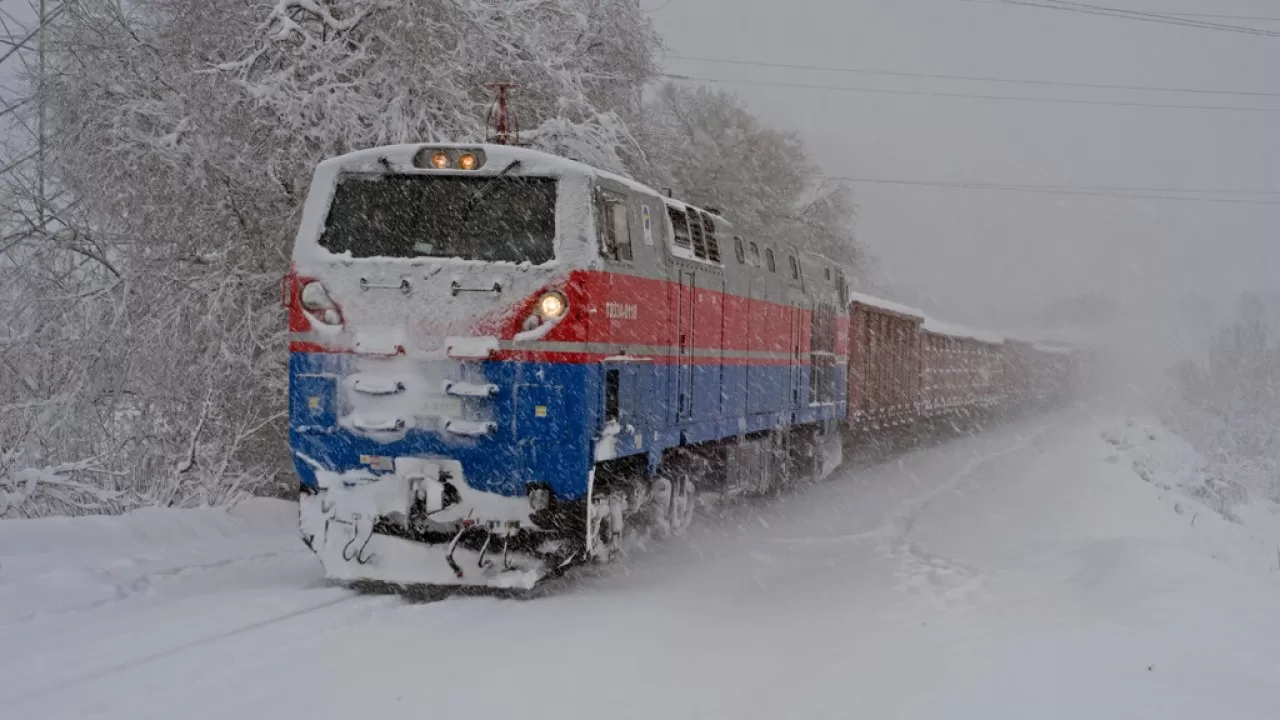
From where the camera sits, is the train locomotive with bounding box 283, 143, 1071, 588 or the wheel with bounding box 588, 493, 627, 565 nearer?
the train locomotive with bounding box 283, 143, 1071, 588

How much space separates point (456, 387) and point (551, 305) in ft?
2.62

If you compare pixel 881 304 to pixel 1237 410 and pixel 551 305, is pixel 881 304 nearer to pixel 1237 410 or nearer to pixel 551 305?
pixel 551 305

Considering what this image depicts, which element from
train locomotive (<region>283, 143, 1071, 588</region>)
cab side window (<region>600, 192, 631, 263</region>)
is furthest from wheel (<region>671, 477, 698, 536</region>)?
cab side window (<region>600, 192, 631, 263</region>)

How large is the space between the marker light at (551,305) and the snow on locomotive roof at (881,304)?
1140 cm

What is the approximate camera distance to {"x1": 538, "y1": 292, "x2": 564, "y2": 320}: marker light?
287 inches

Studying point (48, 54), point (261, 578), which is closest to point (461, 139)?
point (48, 54)

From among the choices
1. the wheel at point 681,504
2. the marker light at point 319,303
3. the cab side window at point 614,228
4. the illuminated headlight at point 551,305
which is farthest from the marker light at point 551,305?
the wheel at point 681,504

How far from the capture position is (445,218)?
7.70m

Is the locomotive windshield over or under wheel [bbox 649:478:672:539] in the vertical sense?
over

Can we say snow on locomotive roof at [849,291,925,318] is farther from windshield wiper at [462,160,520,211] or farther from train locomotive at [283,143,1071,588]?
windshield wiper at [462,160,520,211]

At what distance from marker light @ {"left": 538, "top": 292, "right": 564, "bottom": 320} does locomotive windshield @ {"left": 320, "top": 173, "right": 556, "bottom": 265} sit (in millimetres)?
288

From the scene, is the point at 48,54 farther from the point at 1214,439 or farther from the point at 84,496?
the point at 1214,439

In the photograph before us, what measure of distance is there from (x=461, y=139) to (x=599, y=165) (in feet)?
6.19

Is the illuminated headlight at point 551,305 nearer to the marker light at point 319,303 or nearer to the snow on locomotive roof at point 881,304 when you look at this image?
the marker light at point 319,303
